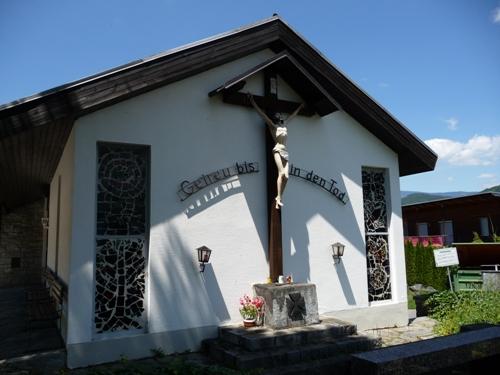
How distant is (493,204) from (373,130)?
14.6 m

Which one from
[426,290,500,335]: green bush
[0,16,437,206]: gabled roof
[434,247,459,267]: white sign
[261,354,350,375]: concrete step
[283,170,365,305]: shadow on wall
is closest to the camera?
[261,354,350,375]: concrete step

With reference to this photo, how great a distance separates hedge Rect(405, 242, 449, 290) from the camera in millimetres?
14367

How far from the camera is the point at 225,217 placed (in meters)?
6.58

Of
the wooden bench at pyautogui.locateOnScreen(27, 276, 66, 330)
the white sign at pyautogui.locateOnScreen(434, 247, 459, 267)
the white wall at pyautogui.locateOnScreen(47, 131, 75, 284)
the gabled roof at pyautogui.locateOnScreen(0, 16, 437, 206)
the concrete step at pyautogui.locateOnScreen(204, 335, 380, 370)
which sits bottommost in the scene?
the concrete step at pyautogui.locateOnScreen(204, 335, 380, 370)

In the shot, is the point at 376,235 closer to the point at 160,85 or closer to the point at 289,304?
the point at 289,304

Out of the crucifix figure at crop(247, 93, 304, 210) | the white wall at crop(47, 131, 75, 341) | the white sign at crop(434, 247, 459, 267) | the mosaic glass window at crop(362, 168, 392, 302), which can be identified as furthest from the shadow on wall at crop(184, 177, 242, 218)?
the white sign at crop(434, 247, 459, 267)

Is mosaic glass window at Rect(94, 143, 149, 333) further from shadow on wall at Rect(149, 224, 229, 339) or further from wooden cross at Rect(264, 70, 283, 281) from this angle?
wooden cross at Rect(264, 70, 283, 281)

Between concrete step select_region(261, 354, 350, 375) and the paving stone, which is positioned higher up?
the paving stone

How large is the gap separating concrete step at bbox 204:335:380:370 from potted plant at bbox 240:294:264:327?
1.51ft

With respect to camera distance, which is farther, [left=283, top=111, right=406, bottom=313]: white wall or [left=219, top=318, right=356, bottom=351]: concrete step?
[left=283, top=111, right=406, bottom=313]: white wall

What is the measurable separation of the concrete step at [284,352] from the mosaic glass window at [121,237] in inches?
48.0

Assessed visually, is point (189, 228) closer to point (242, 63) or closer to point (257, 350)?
point (257, 350)

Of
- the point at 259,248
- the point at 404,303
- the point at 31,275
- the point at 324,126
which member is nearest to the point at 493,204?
the point at 404,303

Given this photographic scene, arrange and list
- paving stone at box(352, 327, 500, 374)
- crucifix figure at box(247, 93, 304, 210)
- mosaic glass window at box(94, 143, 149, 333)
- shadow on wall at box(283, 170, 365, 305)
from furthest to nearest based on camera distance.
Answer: shadow on wall at box(283, 170, 365, 305) < crucifix figure at box(247, 93, 304, 210) < mosaic glass window at box(94, 143, 149, 333) < paving stone at box(352, 327, 500, 374)
